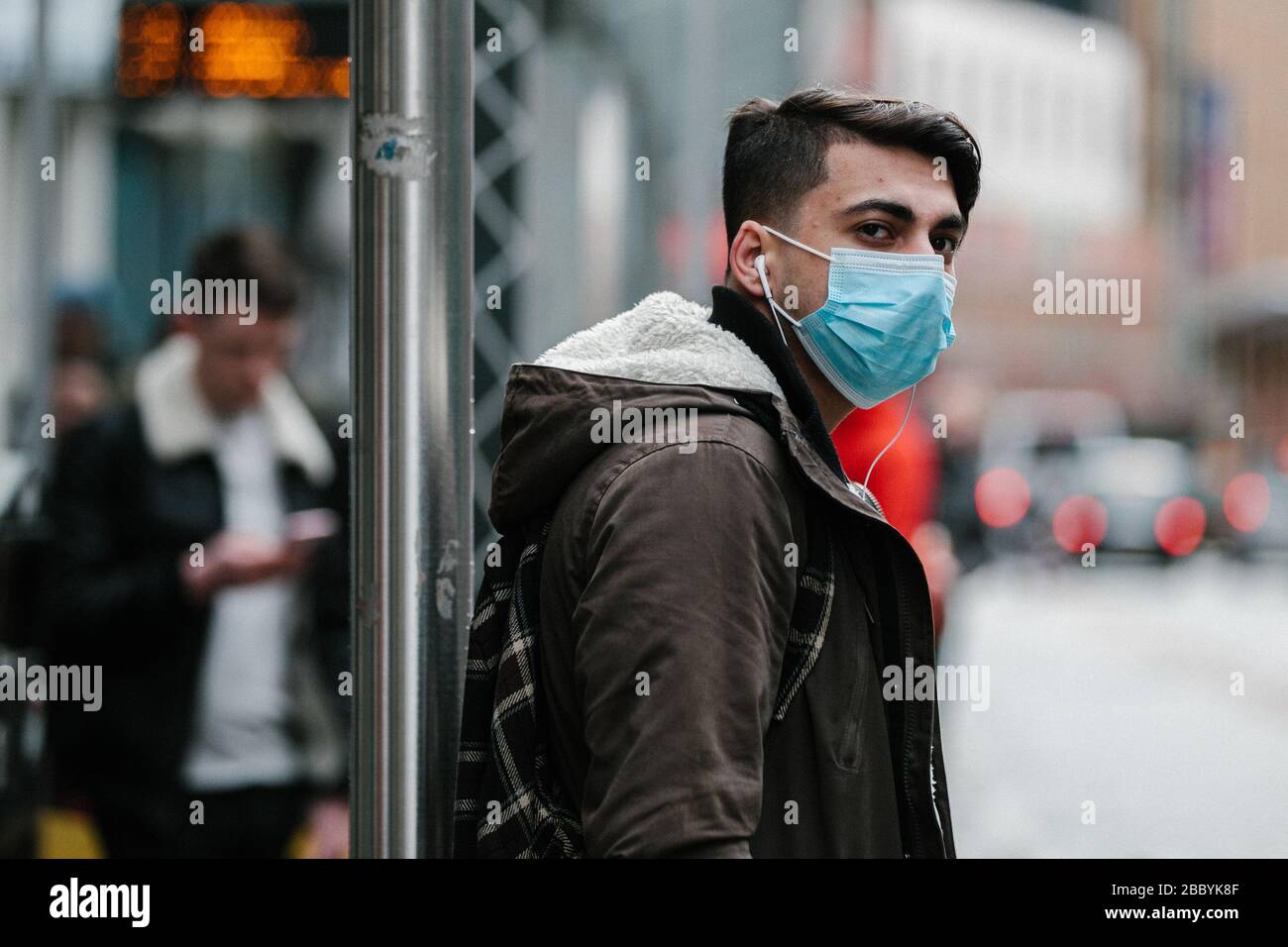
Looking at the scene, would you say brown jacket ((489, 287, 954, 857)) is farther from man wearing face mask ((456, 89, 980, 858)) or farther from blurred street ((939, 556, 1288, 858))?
blurred street ((939, 556, 1288, 858))

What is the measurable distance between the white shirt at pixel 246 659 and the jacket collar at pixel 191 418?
50 mm

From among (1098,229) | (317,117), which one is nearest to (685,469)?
(317,117)

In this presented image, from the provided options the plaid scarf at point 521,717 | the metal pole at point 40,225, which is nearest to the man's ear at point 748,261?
the plaid scarf at point 521,717

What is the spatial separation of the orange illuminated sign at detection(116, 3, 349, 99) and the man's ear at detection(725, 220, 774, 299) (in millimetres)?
3976

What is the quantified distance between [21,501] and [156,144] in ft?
15.8

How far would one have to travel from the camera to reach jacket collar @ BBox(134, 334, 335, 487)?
13.1 ft

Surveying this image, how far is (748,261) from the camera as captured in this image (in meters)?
2.20

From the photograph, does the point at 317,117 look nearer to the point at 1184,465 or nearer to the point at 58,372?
the point at 58,372

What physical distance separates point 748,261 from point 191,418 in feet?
7.57

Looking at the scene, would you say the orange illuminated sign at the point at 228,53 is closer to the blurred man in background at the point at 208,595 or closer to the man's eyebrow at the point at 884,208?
the blurred man in background at the point at 208,595

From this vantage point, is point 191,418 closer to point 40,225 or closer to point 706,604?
point 40,225

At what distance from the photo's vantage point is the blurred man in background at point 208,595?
381 centimetres

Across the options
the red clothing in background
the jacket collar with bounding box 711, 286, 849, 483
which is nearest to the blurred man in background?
the red clothing in background

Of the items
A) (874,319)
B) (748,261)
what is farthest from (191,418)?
(874,319)
